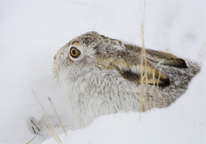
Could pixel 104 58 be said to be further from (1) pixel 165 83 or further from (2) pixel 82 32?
(2) pixel 82 32

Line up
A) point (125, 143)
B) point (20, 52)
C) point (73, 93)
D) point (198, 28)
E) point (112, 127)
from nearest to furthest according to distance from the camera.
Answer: point (125, 143)
point (112, 127)
point (73, 93)
point (20, 52)
point (198, 28)

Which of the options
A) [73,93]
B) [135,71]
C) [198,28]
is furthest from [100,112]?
[198,28]

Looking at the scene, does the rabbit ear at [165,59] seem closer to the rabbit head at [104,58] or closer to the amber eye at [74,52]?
the rabbit head at [104,58]

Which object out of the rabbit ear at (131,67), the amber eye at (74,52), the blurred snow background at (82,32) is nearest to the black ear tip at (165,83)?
the rabbit ear at (131,67)

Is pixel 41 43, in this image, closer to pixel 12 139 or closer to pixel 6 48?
pixel 6 48

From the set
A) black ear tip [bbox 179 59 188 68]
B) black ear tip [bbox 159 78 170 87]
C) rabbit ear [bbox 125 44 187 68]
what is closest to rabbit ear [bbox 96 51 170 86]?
black ear tip [bbox 159 78 170 87]
